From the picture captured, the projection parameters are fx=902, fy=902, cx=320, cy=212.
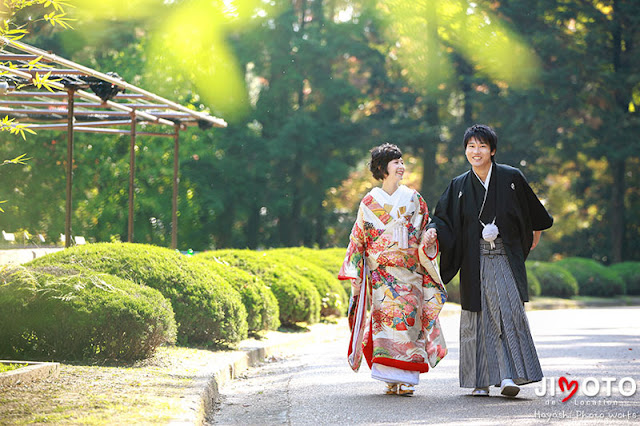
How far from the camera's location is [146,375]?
24.1ft

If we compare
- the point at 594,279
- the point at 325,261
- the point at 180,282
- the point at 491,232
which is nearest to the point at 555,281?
the point at 594,279

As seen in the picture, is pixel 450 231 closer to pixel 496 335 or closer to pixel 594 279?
pixel 496 335

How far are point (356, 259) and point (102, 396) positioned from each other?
8.08 feet

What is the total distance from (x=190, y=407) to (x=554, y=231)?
33.3 m

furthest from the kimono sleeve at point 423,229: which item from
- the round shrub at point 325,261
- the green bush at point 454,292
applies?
the green bush at point 454,292

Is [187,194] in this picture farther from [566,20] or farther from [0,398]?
[0,398]

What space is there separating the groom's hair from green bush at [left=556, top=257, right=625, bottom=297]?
21080 millimetres

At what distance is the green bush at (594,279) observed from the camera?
89.8 feet

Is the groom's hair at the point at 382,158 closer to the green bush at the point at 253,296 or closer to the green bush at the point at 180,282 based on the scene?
the green bush at the point at 180,282

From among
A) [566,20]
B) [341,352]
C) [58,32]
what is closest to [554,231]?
[566,20]

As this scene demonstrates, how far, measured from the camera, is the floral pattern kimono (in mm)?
7273

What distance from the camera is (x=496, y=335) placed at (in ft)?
22.5

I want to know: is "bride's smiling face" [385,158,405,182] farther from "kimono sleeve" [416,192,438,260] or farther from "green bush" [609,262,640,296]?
"green bush" [609,262,640,296]

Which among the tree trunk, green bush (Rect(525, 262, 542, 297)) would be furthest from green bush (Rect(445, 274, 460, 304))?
the tree trunk
